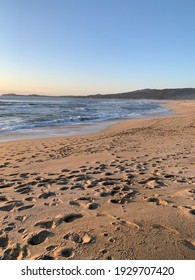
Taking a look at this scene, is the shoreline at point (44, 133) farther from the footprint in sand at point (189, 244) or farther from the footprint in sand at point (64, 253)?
the footprint in sand at point (189, 244)

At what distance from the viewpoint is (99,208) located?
374 cm

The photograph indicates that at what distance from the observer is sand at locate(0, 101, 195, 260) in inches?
109

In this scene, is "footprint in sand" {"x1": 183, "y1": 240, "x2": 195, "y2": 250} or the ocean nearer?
"footprint in sand" {"x1": 183, "y1": 240, "x2": 195, "y2": 250}

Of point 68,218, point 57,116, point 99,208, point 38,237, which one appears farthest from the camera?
point 57,116

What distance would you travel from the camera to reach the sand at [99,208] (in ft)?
9.06

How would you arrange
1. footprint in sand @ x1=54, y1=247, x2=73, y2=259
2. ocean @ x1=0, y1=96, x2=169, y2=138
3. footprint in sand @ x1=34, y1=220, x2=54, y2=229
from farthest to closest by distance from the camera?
1. ocean @ x1=0, y1=96, x2=169, y2=138
2. footprint in sand @ x1=34, y1=220, x2=54, y2=229
3. footprint in sand @ x1=54, y1=247, x2=73, y2=259

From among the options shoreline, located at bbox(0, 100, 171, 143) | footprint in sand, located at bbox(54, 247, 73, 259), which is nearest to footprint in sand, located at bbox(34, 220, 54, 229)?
footprint in sand, located at bbox(54, 247, 73, 259)

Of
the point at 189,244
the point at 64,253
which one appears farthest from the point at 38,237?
the point at 189,244

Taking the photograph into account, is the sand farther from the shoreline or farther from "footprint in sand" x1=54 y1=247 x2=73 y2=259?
the shoreline

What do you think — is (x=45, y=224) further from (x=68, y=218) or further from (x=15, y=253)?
(x=15, y=253)

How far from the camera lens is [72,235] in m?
3.03

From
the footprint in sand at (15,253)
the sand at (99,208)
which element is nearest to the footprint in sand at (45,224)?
the sand at (99,208)

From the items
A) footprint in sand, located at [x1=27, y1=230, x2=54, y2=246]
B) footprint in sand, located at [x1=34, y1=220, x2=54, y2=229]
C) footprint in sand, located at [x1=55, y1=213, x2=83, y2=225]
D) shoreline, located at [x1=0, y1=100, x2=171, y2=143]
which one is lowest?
shoreline, located at [x1=0, y1=100, x2=171, y2=143]
